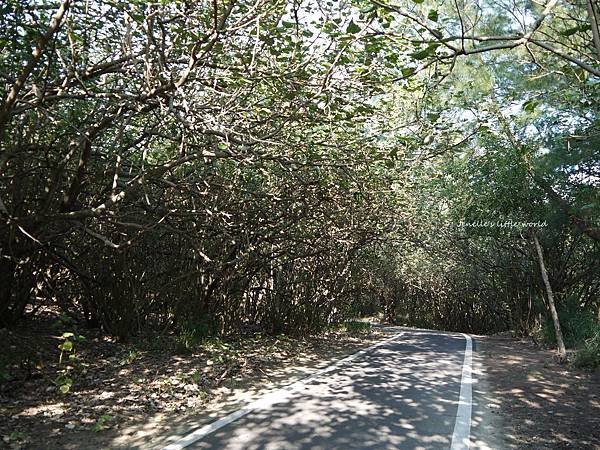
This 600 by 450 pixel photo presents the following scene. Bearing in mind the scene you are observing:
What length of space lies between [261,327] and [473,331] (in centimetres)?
1702

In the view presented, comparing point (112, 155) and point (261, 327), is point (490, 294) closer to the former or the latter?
point (261, 327)

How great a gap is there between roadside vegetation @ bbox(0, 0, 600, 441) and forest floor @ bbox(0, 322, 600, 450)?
0.53 ft

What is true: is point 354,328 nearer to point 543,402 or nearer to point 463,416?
point 543,402

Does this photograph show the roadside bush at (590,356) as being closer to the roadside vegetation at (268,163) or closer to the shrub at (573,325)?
the roadside vegetation at (268,163)

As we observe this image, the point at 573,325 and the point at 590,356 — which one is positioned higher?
the point at 573,325

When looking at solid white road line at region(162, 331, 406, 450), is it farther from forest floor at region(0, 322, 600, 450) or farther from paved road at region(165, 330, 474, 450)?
forest floor at region(0, 322, 600, 450)

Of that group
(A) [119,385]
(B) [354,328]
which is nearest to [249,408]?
(A) [119,385]

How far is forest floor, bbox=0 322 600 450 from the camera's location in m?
5.02

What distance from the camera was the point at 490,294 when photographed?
22438 millimetres

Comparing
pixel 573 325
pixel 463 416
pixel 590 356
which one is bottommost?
pixel 463 416

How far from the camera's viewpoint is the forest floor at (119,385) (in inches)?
193

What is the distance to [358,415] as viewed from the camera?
226 inches

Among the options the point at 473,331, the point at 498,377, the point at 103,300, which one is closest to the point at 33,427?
the point at 103,300

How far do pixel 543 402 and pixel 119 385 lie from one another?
607 cm
